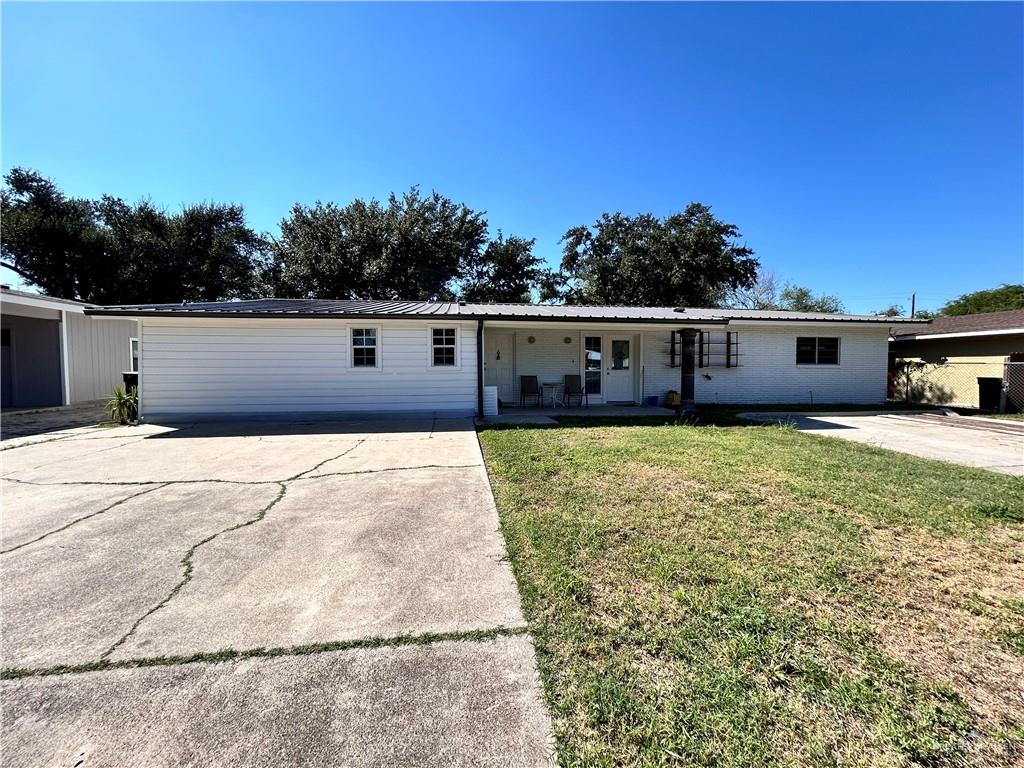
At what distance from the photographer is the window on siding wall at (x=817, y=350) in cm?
1283

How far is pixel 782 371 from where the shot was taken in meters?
12.7

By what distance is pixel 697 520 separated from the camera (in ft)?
11.7

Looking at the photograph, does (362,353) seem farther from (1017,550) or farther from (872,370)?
(872,370)

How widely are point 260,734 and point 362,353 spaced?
29.2 feet

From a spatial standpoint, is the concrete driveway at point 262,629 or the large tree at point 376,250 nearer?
the concrete driveway at point 262,629

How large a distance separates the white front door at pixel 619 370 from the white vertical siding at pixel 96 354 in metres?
13.7

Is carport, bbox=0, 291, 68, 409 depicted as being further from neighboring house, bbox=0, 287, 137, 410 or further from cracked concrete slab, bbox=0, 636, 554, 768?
cracked concrete slab, bbox=0, 636, 554, 768

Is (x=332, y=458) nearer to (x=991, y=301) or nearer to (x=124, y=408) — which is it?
(x=124, y=408)

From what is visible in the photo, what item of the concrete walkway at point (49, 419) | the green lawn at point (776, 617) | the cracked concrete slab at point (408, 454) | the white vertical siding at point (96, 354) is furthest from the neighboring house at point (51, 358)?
the green lawn at point (776, 617)

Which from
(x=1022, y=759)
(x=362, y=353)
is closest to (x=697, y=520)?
(x=1022, y=759)

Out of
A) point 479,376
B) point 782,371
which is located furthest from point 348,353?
point 782,371

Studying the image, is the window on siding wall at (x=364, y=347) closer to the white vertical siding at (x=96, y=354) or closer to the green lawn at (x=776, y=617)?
the green lawn at (x=776, y=617)

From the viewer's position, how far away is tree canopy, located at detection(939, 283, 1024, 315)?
110 feet

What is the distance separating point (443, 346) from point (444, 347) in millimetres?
32
